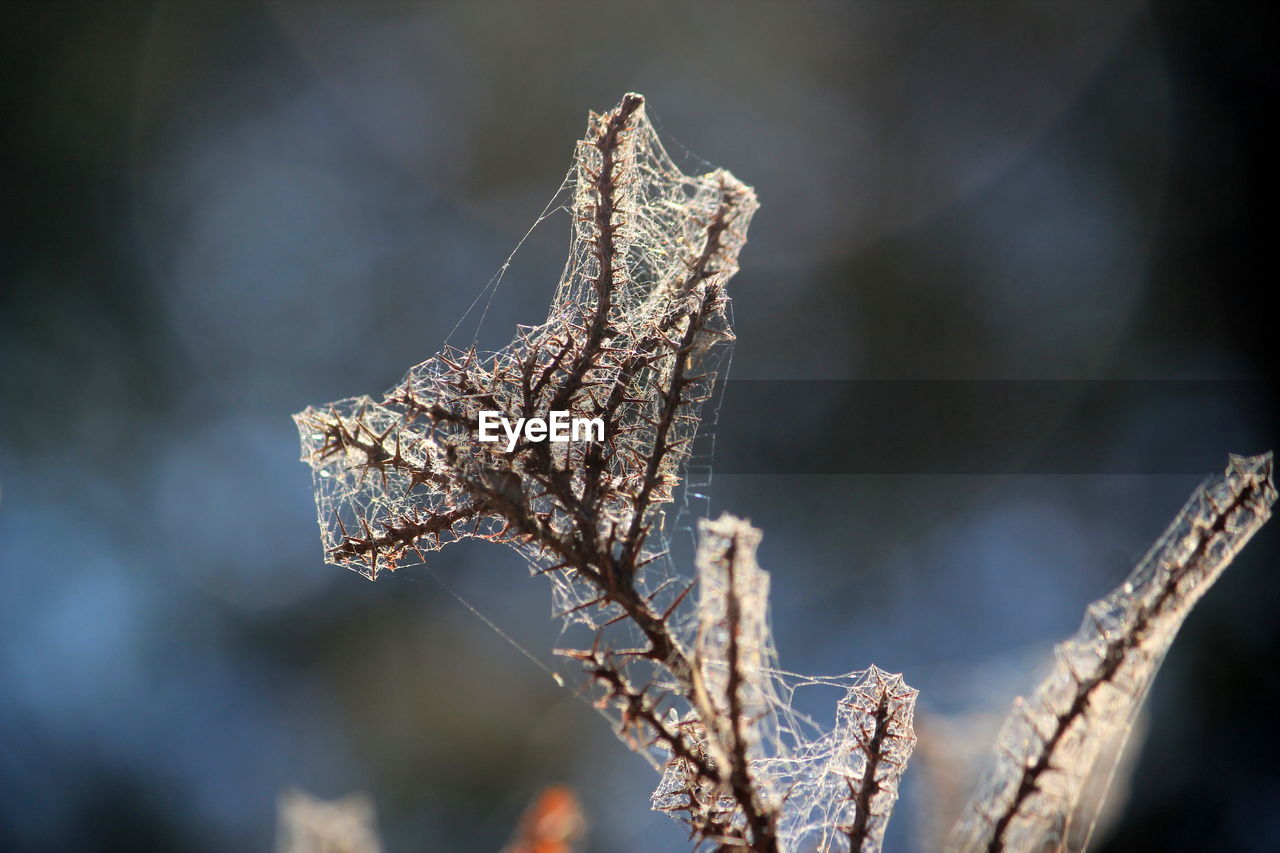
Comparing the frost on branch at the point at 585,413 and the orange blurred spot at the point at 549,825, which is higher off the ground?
the frost on branch at the point at 585,413

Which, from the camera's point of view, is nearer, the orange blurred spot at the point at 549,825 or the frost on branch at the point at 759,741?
the frost on branch at the point at 759,741

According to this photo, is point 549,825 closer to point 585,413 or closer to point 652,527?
point 652,527

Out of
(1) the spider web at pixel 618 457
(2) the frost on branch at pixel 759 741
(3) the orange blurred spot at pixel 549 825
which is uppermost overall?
(1) the spider web at pixel 618 457

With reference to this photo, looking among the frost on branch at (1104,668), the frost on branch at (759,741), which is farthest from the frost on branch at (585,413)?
the frost on branch at (1104,668)

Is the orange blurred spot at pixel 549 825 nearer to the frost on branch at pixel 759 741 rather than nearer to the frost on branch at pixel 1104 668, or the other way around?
the frost on branch at pixel 759 741

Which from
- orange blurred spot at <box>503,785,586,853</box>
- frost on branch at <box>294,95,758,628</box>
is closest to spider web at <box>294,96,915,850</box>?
frost on branch at <box>294,95,758,628</box>

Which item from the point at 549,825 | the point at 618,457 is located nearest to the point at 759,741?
the point at 549,825

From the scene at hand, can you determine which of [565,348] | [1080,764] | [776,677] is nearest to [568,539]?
[565,348]

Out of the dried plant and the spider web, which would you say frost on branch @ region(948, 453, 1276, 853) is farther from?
the spider web
